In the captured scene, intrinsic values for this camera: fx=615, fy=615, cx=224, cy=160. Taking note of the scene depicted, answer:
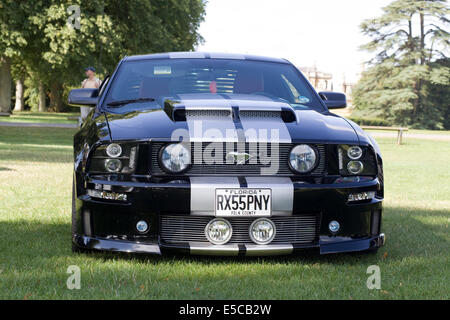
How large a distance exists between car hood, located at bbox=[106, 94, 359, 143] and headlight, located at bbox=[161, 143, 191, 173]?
0.27ft

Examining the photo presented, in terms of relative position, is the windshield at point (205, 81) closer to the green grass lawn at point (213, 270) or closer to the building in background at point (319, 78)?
the green grass lawn at point (213, 270)

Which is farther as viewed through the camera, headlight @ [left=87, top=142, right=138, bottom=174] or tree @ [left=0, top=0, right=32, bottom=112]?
tree @ [left=0, top=0, right=32, bottom=112]

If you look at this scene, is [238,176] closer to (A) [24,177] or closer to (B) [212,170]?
(B) [212,170]

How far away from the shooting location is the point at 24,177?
29.1 ft

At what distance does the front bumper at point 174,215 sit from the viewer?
11.9 feet

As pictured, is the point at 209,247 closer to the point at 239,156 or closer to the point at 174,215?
the point at 174,215

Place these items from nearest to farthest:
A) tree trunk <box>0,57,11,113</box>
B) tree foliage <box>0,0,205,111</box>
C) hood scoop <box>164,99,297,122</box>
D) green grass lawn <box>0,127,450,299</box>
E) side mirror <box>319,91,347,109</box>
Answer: green grass lawn <box>0,127,450,299</box> < hood scoop <box>164,99,297,122</box> < side mirror <box>319,91,347,109</box> < tree foliage <box>0,0,205,111</box> < tree trunk <box>0,57,11,113</box>

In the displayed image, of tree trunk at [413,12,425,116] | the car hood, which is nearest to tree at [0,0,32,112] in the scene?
the car hood

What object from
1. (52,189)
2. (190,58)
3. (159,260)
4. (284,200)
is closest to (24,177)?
(52,189)

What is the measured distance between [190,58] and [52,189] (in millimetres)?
3373

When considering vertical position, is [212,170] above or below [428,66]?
below

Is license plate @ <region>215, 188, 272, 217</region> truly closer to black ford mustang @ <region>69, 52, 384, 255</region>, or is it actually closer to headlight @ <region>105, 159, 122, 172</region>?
black ford mustang @ <region>69, 52, 384, 255</region>

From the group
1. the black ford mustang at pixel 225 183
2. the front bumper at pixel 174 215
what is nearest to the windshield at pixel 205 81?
the black ford mustang at pixel 225 183

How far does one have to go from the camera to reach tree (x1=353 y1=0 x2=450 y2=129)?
5275cm
